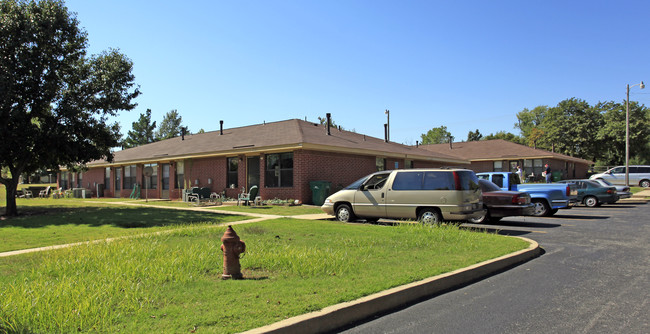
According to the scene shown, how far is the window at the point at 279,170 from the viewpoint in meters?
21.4

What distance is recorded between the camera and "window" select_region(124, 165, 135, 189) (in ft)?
102

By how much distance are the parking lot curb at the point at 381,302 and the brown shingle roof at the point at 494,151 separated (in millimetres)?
31722

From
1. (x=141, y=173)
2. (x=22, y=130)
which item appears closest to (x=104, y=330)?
(x=22, y=130)

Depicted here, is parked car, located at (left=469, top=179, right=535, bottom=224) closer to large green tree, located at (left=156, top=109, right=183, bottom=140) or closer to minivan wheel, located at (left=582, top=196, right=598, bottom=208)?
minivan wheel, located at (left=582, top=196, right=598, bottom=208)

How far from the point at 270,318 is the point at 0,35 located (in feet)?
57.0

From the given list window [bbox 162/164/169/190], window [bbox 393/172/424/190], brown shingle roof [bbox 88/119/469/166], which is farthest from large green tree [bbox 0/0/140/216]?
window [bbox 393/172/424/190]

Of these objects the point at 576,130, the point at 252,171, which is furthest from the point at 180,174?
the point at 576,130

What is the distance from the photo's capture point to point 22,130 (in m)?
16.4

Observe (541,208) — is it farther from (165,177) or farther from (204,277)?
(165,177)

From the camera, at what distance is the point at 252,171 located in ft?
75.5

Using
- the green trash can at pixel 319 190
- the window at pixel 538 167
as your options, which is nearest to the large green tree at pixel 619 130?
the window at pixel 538 167

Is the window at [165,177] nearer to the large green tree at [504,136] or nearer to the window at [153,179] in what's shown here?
the window at [153,179]

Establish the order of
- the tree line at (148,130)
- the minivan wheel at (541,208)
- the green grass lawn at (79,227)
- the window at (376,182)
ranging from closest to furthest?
the green grass lawn at (79,227)
the window at (376,182)
the minivan wheel at (541,208)
the tree line at (148,130)

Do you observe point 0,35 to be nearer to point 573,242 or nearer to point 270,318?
point 270,318
